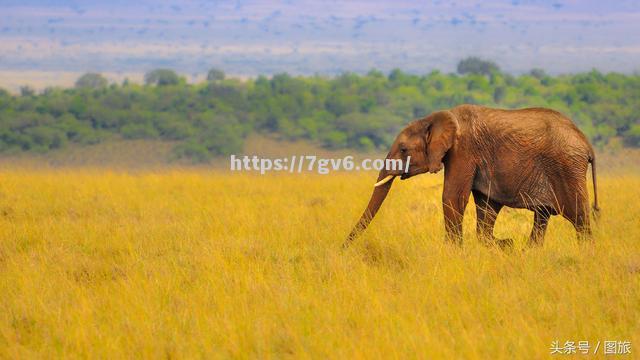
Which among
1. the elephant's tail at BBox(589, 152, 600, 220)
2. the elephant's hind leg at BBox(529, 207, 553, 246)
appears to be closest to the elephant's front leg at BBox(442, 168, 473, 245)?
the elephant's hind leg at BBox(529, 207, 553, 246)

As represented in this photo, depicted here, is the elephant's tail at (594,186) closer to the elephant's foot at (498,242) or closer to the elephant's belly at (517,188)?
the elephant's belly at (517,188)

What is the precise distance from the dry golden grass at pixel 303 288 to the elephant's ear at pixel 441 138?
2.42ft

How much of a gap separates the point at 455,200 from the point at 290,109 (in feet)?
96.9

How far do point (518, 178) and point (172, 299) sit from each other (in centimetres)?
347

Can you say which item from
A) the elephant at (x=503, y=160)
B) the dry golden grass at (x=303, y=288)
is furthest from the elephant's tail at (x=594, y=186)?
the dry golden grass at (x=303, y=288)

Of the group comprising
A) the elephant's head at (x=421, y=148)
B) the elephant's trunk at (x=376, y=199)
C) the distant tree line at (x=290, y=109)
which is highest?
the elephant's head at (x=421, y=148)

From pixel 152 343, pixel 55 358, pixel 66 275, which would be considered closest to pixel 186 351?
pixel 152 343

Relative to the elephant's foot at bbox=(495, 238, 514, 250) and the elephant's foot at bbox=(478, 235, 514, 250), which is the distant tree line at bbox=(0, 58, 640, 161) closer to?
the elephant's foot at bbox=(478, 235, 514, 250)

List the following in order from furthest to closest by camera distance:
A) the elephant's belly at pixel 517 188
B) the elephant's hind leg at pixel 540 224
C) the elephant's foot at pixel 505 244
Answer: the elephant's hind leg at pixel 540 224 < the elephant's belly at pixel 517 188 < the elephant's foot at pixel 505 244

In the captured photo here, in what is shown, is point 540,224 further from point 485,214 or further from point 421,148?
point 421,148

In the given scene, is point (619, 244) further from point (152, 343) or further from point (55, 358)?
point (55, 358)

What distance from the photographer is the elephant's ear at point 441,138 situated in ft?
29.8

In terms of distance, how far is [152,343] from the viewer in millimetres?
6160

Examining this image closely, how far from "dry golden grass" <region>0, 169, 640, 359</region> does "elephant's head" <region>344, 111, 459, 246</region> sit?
0.38m
